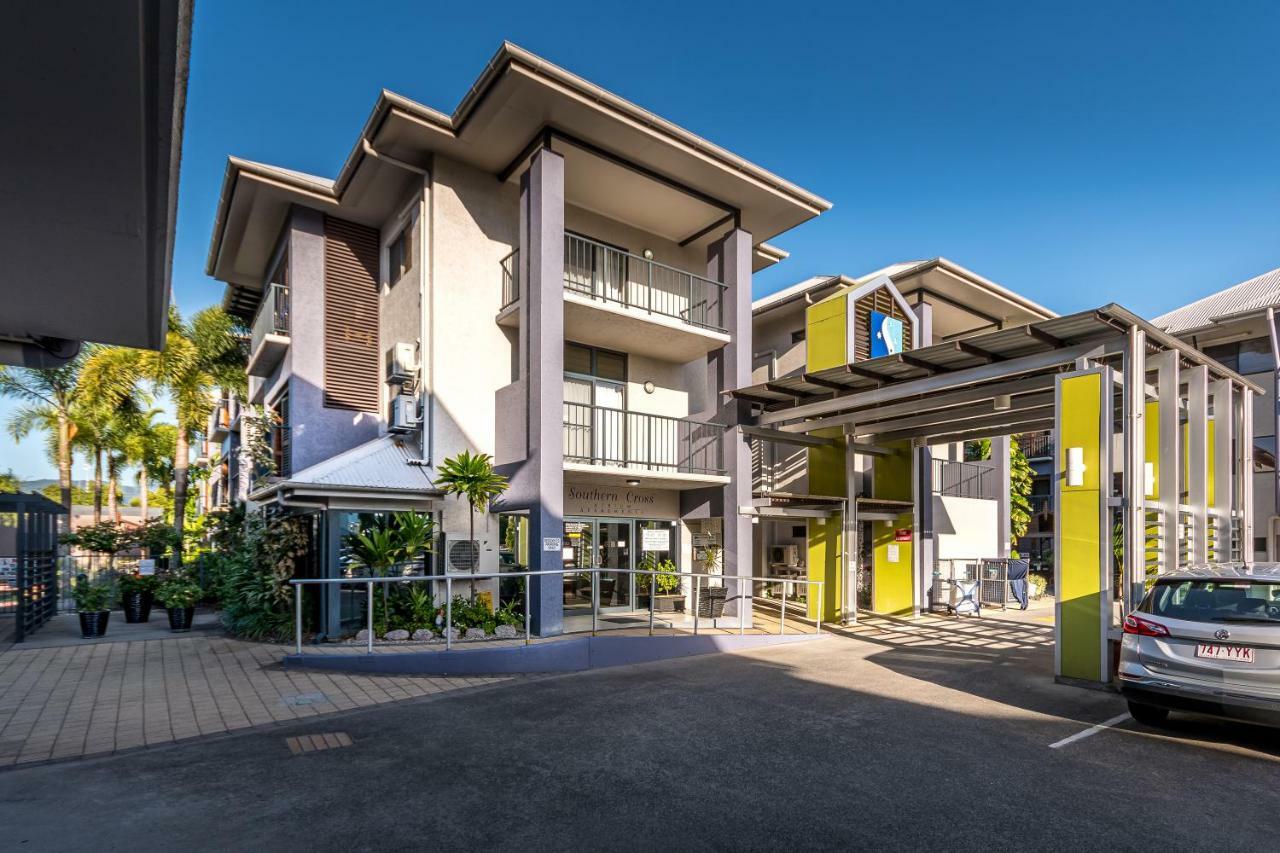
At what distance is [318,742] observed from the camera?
623 centimetres

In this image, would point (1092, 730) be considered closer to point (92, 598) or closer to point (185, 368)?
point (92, 598)

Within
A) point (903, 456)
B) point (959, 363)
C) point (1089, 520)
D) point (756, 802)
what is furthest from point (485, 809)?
point (903, 456)

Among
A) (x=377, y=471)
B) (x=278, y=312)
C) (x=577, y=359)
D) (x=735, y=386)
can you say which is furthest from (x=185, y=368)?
(x=735, y=386)

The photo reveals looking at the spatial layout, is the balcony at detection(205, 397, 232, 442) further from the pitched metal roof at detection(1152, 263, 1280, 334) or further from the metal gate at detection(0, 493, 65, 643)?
the pitched metal roof at detection(1152, 263, 1280, 334)

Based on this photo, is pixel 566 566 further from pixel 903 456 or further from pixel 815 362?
pixel 903 456

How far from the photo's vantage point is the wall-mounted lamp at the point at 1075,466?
342 inches

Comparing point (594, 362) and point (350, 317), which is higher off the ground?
point (350, 317)

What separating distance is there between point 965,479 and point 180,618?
18745 mm

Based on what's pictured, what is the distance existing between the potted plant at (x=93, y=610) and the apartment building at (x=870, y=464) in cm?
1177

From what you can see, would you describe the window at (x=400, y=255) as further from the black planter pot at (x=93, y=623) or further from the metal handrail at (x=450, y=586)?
the black planter pot at (x=93, y=623)

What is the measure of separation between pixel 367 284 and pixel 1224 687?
15323mm

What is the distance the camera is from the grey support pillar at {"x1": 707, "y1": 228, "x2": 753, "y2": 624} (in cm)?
1347

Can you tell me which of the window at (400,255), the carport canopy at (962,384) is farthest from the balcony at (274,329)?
the carport canopy at (962,384)

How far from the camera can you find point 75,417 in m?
22.5
